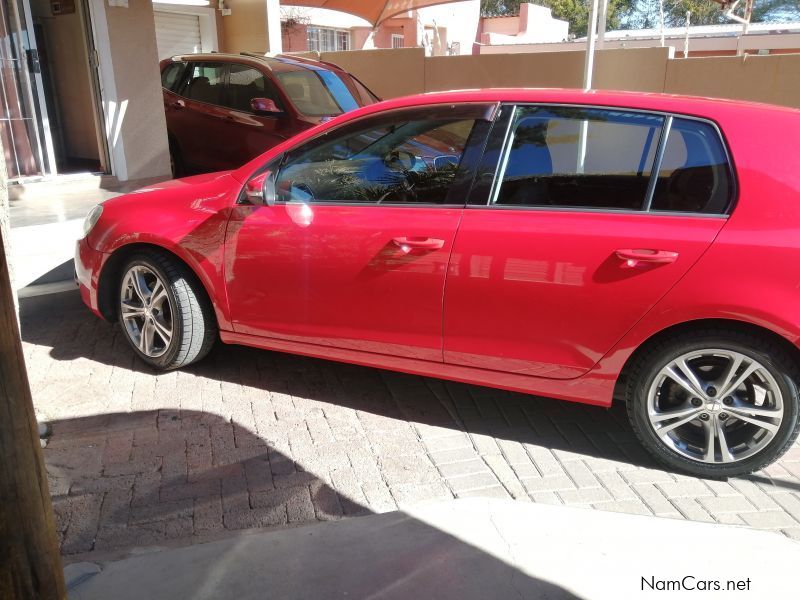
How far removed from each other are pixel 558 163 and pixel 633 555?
5.97ft

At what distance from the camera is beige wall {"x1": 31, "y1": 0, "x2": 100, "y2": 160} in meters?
8.52

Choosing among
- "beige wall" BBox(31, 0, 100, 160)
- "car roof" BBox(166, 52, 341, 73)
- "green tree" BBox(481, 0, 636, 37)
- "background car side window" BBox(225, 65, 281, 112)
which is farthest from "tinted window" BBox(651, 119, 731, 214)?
"green tree" BBox(481, 0, 636, 37)

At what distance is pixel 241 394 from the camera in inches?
165

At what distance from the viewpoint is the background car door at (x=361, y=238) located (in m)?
3.54

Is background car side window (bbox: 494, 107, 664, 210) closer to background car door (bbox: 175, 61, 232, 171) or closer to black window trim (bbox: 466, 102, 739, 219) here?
black window trim (bbox: 466, 102, 739, 219)

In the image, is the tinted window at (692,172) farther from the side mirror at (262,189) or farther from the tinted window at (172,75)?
the tinted window at (172,75)

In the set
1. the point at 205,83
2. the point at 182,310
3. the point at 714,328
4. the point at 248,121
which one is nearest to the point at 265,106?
the point at 248,121

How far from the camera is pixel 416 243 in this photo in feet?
11.4

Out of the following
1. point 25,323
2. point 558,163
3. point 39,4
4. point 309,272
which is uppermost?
point 39,4

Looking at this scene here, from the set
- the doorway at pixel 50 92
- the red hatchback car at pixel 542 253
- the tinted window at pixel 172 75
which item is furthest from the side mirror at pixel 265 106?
the red hatchback car at pixel 542 253

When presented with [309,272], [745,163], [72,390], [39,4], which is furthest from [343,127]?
[39,4]

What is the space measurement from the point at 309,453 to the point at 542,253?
1.53m

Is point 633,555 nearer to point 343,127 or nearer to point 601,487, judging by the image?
point 601,487

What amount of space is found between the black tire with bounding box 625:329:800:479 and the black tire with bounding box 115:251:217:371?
247 cm
